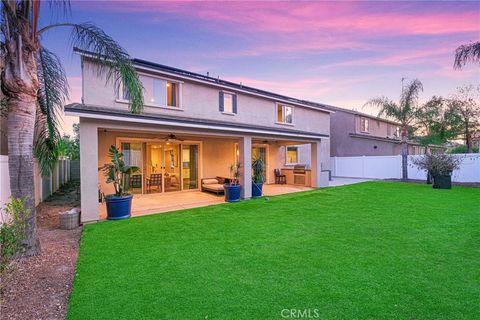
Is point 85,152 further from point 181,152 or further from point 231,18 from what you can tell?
point 231,18

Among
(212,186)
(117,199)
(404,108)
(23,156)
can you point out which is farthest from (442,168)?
(23,156)

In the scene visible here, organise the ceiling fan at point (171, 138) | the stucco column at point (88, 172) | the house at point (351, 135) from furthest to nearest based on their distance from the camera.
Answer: the house at point (351, 135)
the ceiling fan at point (171, 138)
the stucco column at point (88, 172)

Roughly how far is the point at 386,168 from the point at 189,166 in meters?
17.2

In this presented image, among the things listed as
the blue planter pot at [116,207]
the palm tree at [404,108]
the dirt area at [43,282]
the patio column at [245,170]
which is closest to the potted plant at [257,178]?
the patio column at [245,170]

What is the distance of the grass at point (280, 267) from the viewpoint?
3180mm

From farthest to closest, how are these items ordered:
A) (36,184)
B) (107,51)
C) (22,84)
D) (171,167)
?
(171,167) → (36,184) → (107,51) → (22,84)

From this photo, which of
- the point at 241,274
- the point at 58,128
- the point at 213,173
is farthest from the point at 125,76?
the point at 213,173

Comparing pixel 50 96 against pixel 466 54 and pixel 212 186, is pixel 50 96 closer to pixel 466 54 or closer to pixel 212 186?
pixel 212 186

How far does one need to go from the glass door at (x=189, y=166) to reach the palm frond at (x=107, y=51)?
275 inches

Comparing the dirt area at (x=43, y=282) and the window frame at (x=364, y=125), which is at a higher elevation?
the window frame at (x=364, y=125)

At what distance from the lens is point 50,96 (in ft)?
22.1

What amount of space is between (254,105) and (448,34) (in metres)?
10.5

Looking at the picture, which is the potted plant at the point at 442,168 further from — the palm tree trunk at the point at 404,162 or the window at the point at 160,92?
the window at the point at 160,92

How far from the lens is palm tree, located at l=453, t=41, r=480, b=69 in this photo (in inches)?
358
